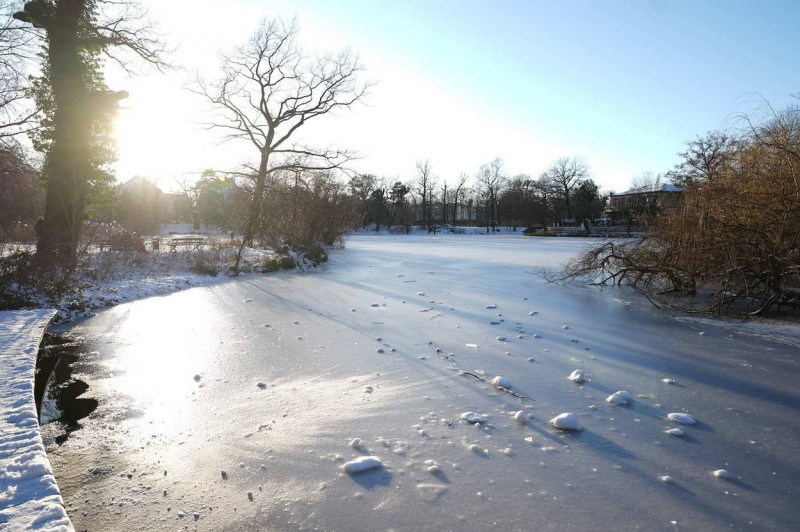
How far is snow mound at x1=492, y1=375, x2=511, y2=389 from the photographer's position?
16.3 ft

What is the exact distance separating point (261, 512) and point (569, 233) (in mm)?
56809

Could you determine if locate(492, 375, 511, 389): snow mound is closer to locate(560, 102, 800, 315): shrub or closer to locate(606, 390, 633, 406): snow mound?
locate(606, 390, 633, 406): snow mound

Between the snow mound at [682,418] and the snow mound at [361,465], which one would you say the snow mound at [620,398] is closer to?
the snow mound at [682,418]

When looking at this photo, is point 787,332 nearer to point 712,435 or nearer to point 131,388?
point 712,435

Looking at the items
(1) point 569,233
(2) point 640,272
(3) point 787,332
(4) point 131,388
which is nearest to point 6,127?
(4) point 131,388

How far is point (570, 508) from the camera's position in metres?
2.81

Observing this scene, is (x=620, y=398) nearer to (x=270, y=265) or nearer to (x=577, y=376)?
(x=577, y=376)

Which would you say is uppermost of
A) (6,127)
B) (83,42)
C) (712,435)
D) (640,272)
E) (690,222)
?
(83,42)

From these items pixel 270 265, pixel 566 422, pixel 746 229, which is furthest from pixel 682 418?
pixel 270 265

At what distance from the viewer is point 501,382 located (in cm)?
504

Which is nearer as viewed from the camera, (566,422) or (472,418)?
(566,422)

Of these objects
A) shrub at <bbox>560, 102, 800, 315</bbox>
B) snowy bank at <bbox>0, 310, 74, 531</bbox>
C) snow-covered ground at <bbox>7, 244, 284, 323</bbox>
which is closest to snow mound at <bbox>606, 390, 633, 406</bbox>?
snowy bank at <bbox>0, 310, 74, 531</bbox>

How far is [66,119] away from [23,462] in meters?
Result: 12.6

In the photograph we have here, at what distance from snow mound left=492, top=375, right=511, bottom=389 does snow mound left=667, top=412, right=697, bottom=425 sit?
1577 millimetres
